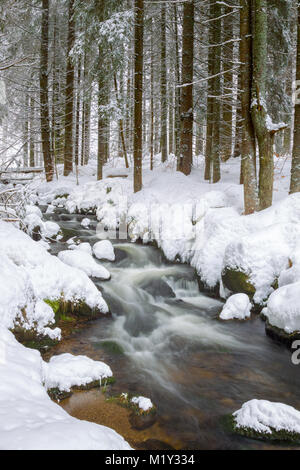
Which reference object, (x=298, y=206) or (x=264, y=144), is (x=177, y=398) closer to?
(x=298, y=206)

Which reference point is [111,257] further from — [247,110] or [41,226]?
[247,110]

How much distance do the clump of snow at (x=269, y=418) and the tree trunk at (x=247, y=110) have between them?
4.91 metres

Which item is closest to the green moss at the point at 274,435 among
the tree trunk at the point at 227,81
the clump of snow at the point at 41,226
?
the clump of snow at the point at 41,226

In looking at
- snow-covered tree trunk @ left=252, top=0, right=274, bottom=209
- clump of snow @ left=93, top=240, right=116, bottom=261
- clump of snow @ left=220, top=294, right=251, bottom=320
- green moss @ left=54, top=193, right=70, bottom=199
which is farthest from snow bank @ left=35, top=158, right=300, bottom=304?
green moss @ left=54, top=193, right=70, bottom=199

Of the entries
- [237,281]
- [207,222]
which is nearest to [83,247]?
[207,222]

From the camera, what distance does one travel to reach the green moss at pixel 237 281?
5875 millimetres

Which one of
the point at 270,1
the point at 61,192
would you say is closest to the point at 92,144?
the point at 61,192

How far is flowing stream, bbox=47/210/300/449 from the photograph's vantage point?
3486 mm

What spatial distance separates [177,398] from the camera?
379 cm

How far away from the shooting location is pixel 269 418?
119 inches

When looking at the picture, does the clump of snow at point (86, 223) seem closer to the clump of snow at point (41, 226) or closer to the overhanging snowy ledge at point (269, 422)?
the clump of snow at point (41, 226)

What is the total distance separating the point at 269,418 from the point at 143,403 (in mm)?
1373

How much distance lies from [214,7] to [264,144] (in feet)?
24.0

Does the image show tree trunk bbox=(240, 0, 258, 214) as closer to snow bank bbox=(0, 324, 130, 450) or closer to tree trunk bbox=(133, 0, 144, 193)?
tree trunk bbox=(133, 0, 144, 193)
